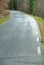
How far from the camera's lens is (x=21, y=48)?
10742 mm

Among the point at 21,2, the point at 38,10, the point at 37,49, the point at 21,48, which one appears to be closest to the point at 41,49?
the point at 37,49

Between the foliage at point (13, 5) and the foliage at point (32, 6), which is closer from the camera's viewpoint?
the foliage at point (32, 6)

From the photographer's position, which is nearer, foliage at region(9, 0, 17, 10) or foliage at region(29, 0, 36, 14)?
foliage at region(29, 0, 36, 14)

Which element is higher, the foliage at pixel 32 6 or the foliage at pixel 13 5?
the foliage at pixel 13 5

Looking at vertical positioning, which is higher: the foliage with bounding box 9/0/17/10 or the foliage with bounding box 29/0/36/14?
the foliage with bounding box 9/0/17/10

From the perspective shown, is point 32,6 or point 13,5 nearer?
point 32,6

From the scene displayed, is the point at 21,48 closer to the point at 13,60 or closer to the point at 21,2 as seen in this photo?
the point at 13,60

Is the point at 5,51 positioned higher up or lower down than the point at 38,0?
lower down

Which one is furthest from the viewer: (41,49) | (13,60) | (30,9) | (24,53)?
(30,9)

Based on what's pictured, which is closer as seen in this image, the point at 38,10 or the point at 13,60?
the point at 13,60

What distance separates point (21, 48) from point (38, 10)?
4201 cm

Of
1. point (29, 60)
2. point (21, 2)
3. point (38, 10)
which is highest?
point (21, 2)

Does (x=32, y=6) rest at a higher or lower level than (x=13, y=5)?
lower

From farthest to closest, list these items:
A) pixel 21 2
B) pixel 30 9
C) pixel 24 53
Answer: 1. pixel 21 2
2. pixel 30 9
3. pixel 24 53
